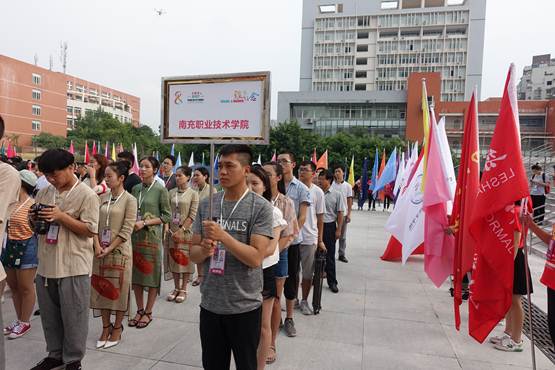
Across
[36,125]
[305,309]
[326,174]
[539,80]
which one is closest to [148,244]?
[305,309]

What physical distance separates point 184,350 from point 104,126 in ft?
178

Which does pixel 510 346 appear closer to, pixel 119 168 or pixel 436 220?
pixel 436 220

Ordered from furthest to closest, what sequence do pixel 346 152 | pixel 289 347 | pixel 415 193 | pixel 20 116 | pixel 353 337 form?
pixel 20 116 → pixel 346 152 → pixel 415 193 → pixel 353 337 → pixel 289 347

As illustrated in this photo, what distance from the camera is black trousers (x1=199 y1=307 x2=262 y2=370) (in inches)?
82.0

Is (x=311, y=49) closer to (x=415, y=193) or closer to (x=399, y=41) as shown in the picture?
(x=399, y=41)

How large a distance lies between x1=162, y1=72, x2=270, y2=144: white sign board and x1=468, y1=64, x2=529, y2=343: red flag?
1993 millimetres

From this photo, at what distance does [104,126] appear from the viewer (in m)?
51.7

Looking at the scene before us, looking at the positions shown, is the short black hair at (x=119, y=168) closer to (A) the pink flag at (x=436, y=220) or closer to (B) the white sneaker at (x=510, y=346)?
(A) the pink flag at (x=436, y=220)

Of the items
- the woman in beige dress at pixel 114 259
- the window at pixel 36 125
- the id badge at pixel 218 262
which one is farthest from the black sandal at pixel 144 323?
the window at pixel 36 125

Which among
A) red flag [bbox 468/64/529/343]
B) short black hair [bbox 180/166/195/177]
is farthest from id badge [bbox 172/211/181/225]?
red flag [bbox 468/64/529/343]

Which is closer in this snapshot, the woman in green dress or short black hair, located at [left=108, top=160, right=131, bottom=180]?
short black hair, located at [left=108, top=160, right=131, bottom=180]

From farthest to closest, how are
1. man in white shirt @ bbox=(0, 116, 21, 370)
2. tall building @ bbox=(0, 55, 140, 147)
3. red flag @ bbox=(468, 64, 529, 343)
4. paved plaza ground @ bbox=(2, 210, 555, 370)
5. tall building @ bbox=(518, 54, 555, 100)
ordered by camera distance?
tall building @ bbox=(518, 54, 555, 100)
tall building @ bbox=(0, 55, 140, 147)
paved plaza ground @ bbox=(2, 210, 555, 370)
red flag @ bbox=(468, 64, 529, 343)
man in white shirt @ bbox=(0, 116, 21, 370)

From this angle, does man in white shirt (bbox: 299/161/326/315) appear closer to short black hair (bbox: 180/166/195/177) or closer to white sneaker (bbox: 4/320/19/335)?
short black hair (bbox: 180/166/195/177)

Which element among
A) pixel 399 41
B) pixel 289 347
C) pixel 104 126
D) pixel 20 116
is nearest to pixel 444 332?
pixel 289 347
